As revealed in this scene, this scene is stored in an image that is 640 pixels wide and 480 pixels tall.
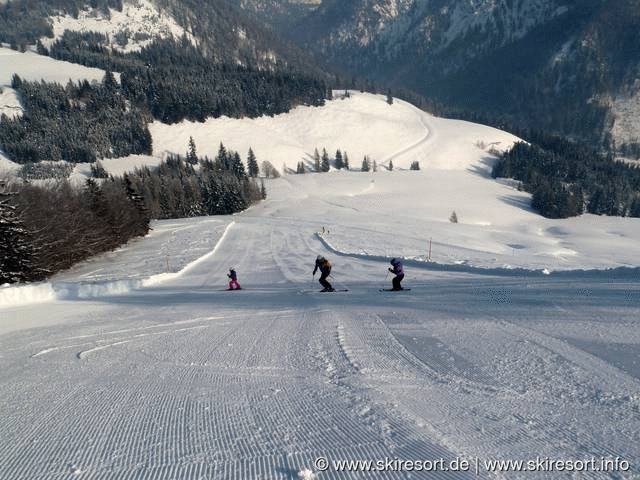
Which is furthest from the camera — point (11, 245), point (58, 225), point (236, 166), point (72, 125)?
point (72, 125)

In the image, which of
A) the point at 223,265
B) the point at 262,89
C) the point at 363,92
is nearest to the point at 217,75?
the point at 262,89

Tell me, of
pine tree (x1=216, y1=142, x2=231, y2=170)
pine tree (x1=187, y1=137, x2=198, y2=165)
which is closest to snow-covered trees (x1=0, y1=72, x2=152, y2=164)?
pine tree (x1=187, y1=137, x2=198, y2=165)

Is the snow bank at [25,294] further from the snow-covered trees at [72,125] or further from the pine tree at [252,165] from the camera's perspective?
the snow-covered trees at [72,125]

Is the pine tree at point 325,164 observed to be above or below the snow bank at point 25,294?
above

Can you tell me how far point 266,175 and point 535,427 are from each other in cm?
12778

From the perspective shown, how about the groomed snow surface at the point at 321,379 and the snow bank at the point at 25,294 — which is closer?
the groomed snow surface at the point at 321,379

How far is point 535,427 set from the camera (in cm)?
387

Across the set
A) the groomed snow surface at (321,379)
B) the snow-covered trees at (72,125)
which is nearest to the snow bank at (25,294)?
the groomed snow surface at (321,379)

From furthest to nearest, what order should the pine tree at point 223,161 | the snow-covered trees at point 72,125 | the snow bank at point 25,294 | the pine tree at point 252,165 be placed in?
the snow-covered trees at point 72,125
the pine tree at point 252,165
the pine tree at point 223,161
the snow bank at point 25,294

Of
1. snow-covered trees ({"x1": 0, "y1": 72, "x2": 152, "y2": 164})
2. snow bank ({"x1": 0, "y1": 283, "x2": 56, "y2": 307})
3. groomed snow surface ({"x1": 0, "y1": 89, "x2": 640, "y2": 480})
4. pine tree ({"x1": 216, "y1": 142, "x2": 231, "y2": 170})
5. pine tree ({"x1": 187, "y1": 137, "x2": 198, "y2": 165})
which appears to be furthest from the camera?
snow-covered trees ({"x1": 0, "y1": 72, "x2": 152, "y2": 164})

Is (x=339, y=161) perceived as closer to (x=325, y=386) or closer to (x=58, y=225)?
(x=58, y=225)

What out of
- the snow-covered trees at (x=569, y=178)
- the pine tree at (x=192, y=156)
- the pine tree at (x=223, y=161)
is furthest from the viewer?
the pine tree at (x=192, y=156)

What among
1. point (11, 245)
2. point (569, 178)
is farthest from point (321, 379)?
point (569, 178)

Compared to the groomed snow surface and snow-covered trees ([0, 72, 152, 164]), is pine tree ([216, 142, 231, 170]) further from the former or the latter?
the groomed snow surface
